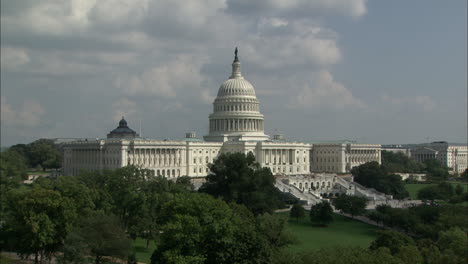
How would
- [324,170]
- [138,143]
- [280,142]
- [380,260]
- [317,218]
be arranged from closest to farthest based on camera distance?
[380,260] < [317,218] < [138,143] < [280,142] < [324,170]

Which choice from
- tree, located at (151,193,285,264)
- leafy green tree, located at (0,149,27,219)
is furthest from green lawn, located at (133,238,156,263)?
leafy green tree, located at (0,149,27,219)

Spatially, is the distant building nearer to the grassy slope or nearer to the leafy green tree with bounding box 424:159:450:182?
the leafy green tree with bounding box 424:159:450:182

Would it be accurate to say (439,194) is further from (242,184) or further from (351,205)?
(242,184)

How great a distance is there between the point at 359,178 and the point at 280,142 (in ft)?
84.2

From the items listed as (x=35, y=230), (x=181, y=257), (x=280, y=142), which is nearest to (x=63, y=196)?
(x=35, y=230)

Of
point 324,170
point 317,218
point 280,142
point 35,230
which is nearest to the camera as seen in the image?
point 35,230

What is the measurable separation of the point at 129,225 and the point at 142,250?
127 inches

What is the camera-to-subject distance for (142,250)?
62625 millimetres

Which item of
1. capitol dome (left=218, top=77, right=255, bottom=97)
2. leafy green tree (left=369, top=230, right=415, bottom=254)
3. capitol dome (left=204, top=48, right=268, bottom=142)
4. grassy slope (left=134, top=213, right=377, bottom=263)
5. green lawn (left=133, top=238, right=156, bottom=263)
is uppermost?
capitol dome (left=218, top=77, right=255, bottom=97)

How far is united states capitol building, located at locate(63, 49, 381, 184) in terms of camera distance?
12712 centimetres

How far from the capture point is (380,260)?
42.0 metres

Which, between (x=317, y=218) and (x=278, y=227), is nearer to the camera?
(x=278, y=227)

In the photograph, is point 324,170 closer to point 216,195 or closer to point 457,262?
point 216,195

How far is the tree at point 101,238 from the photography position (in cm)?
5025
